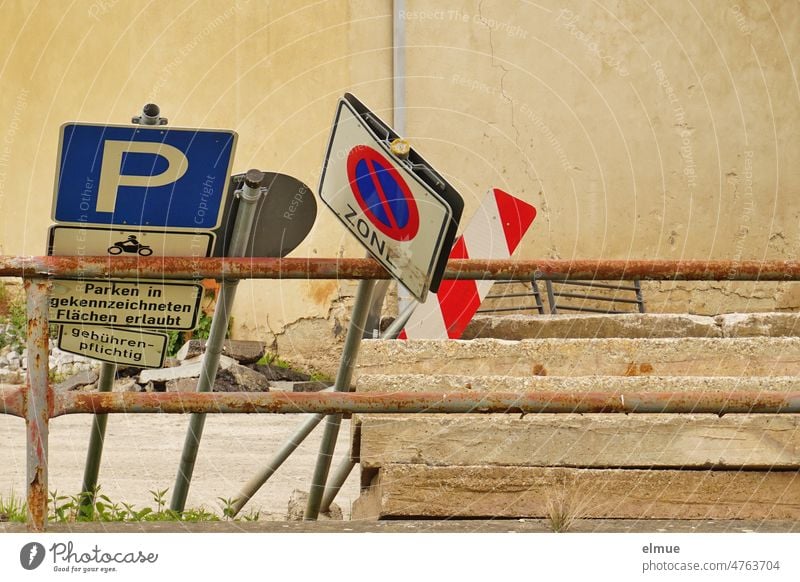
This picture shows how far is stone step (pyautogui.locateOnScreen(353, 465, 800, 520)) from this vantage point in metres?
3.44

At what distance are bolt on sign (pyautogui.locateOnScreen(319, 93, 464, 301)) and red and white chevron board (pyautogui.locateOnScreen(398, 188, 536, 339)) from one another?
64.6 inches

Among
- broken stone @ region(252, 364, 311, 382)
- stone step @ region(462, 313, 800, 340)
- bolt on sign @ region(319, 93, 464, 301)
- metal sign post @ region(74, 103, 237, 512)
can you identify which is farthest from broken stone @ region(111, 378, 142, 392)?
bolt on sign @ region(319, 93, 464, 301)

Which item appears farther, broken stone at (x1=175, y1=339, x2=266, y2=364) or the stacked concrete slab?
broken stone at (x1=175, y1=339, x2=266, y2=364)

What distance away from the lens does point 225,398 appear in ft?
8.40

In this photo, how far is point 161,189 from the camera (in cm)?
289

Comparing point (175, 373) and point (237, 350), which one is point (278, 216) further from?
point (237, 350)

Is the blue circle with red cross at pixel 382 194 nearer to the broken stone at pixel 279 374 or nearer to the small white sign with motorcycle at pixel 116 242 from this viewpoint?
the small white sign with motorcycle at pixel 116 242

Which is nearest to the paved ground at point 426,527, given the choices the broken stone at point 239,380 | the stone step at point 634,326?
the stone step at point 634,326

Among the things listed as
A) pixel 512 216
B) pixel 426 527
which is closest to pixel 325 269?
pixel 426 527

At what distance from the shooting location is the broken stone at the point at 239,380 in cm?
853

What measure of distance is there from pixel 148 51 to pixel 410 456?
7.11m

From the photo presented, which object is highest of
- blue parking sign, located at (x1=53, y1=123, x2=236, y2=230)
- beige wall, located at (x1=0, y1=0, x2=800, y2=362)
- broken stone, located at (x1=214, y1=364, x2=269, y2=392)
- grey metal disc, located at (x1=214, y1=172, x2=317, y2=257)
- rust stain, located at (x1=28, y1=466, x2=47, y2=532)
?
beige wall, located at (x1=0, y1=0, x2=800, y2=362)

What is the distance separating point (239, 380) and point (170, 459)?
226 centimetres

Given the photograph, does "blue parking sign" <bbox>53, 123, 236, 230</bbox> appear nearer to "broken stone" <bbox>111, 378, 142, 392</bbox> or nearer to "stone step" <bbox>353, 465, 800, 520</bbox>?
"stone step" <bbox>353, 465, 800, 520</bbox>
